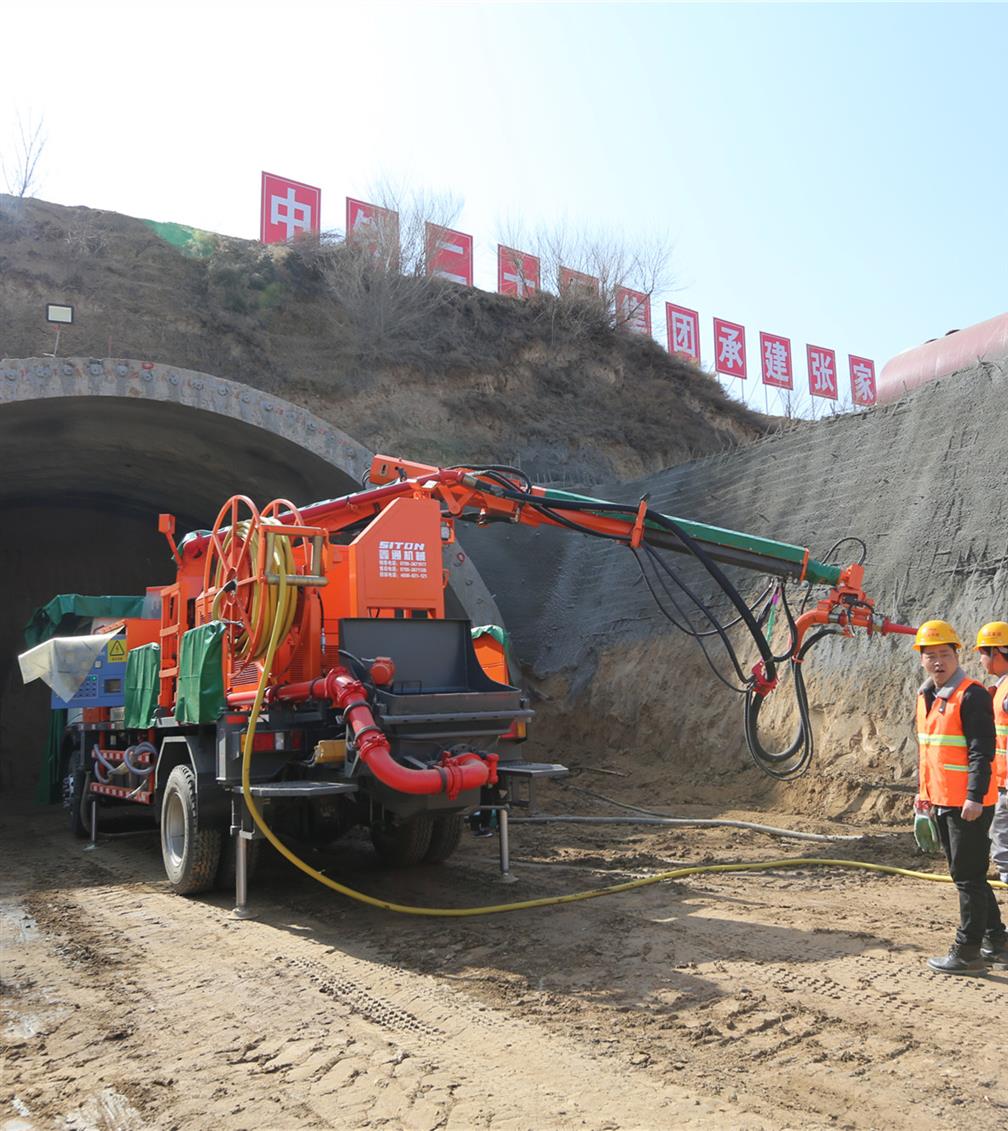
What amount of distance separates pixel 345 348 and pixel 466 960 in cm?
1808

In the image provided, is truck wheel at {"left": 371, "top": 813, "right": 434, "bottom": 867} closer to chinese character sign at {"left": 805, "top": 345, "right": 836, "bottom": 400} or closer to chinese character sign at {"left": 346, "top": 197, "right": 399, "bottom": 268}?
chinese character sign at {"left": 346, "top": 197, "right": 399, "bottom": 268}

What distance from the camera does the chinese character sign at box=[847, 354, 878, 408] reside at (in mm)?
32094

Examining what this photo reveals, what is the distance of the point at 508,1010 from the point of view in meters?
4.74

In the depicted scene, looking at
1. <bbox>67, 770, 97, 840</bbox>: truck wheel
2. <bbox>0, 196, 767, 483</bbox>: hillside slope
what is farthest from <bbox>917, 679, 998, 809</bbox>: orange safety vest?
<bbox>0, 196, 767, 483</bbox>: hillside slope

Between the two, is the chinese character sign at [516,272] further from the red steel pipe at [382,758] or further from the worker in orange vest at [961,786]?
the worker in orange vest at [961,786]

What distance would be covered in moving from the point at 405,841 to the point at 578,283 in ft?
65.6

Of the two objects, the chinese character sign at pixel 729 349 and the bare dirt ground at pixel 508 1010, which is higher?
the chinese character sign at pixel 729 349

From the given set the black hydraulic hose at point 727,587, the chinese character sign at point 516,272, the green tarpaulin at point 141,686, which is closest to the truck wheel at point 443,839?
the green tarpaulin at point 141,686

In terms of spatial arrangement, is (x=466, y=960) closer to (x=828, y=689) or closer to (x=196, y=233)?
(x=828, y=689)

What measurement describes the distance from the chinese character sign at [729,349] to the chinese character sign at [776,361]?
89 cm

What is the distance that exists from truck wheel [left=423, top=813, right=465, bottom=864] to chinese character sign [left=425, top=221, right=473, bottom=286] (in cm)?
1769

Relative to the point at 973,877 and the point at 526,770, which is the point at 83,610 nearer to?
the point at 526,770

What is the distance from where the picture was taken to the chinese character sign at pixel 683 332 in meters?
27.5

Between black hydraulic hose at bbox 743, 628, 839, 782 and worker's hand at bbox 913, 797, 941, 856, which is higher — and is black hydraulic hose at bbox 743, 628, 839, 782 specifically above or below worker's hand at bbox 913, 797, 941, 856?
above
